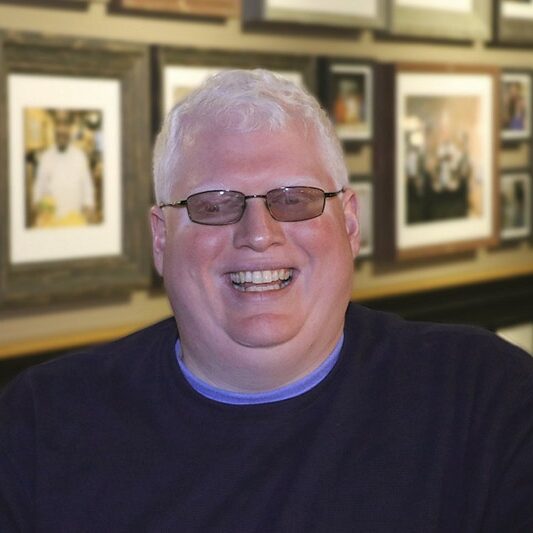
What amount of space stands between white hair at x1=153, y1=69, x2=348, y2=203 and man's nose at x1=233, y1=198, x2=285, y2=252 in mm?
144

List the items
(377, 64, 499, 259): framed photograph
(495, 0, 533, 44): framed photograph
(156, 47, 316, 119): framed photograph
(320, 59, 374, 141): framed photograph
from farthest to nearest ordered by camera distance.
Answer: (495, 0, 533, 44): framed photograph, (377, 64, 499, 259): framed photograph, (320, 59, 374, 141): framed photograph, (156, 47, 316, 119): framed photograph

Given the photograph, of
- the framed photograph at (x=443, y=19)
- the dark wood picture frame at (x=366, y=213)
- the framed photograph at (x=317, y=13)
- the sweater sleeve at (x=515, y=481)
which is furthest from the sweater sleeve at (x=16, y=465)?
the framed photograph at (x=443, y=19)

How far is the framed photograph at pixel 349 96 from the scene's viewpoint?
14.5 feet

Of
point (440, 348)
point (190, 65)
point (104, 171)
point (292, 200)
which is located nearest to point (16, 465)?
point (292, 200)

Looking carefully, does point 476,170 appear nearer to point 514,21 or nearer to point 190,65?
point 514,21

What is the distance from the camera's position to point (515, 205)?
18.3 ft

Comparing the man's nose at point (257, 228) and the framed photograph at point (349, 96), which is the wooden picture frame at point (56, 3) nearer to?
the framed photograph at point (349, 96)

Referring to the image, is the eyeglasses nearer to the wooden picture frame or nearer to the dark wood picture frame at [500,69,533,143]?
the wooden picture frame

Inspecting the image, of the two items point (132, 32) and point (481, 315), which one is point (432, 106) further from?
point (132, 32)

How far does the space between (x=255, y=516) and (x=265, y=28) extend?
2.52m

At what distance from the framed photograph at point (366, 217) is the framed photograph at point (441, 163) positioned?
0.28ft

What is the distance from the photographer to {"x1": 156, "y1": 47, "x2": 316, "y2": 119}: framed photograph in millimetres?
3809

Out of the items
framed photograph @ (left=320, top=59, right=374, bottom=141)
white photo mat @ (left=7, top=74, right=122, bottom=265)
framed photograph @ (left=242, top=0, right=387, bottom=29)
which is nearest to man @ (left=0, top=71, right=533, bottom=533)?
white photo mat @ (left=7, top=74, right=122, bottom=265)

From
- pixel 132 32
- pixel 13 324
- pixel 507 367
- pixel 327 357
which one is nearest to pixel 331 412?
pixel 327 357
